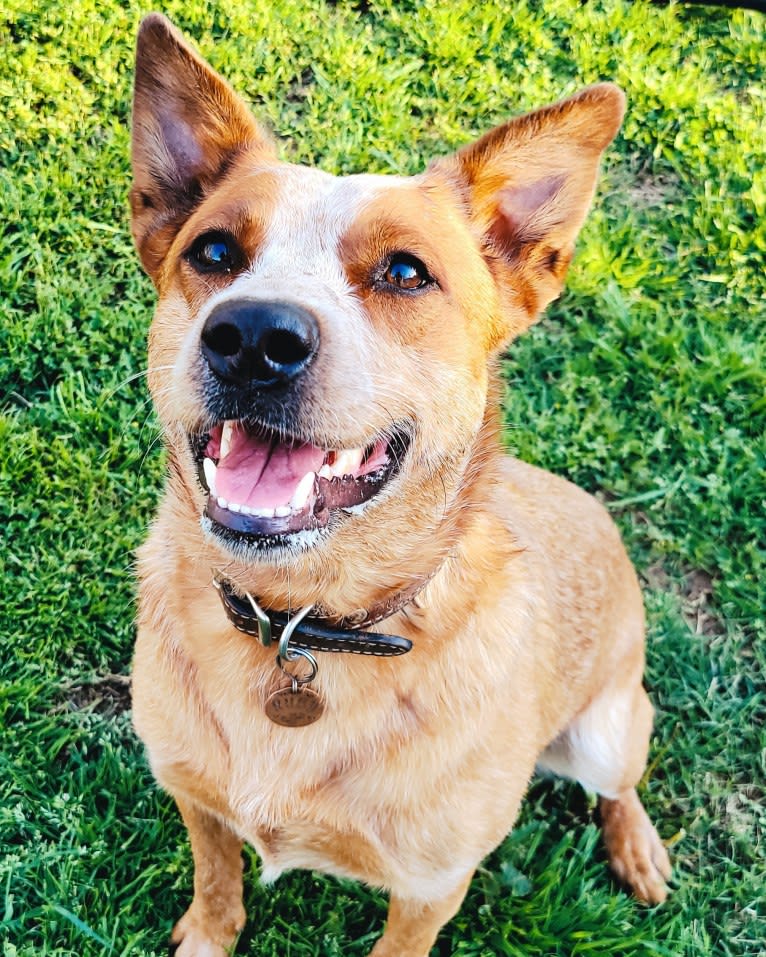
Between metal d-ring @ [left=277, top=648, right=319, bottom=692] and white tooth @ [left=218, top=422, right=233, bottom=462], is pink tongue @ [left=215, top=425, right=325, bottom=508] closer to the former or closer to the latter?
white tooth @ [left=218, top=422, right=233, bottom=462]

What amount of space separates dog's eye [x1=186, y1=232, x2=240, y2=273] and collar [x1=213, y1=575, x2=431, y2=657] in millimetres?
882

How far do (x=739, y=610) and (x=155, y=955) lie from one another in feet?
9.94

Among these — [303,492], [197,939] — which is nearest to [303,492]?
[303,492]

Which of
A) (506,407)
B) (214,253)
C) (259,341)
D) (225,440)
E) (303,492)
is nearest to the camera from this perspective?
(259,341)

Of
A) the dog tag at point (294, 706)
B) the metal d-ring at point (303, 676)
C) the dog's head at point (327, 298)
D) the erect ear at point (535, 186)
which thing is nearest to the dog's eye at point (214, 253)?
the dog's head at point (327, 298)

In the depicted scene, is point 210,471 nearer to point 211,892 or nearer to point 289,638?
point 289,638

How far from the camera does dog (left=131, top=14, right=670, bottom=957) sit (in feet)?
7.81

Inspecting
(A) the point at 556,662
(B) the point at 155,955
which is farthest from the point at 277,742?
(B) the point at 155,955

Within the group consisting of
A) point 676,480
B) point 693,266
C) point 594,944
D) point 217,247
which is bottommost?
point 594,944

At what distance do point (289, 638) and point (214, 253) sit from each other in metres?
1.09

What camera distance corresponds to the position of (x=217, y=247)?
2580 millimetres

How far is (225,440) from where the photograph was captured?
2479 millimetres

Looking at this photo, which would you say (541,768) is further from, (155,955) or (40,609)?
(40,609)

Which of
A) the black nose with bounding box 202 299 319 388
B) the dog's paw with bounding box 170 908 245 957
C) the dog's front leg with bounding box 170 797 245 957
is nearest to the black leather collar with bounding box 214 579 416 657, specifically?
the black nose with bounding box 202 299 319 388
